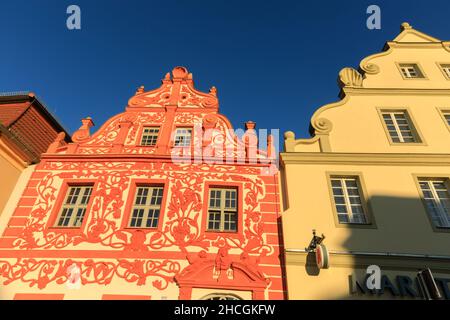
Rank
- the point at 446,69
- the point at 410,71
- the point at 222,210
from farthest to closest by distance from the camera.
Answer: the point at 410,71 < the point at 446,69 < the point at 222,210

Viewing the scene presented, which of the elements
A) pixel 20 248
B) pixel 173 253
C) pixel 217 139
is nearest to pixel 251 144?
pixel 217 139

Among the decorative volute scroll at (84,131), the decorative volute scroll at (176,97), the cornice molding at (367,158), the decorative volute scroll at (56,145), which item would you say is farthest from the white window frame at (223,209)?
the decorative volute scroll at (56,145)

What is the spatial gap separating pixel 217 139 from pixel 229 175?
1.83 m

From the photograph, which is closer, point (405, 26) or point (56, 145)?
point (56, 145)

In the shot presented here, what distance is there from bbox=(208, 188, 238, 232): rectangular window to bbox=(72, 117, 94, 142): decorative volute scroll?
5.68 meters

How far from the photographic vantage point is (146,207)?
9.80m

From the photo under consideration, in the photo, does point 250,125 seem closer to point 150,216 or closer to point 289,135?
point 289,135

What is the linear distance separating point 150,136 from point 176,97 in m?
2.41

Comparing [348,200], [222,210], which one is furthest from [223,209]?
[348,200]

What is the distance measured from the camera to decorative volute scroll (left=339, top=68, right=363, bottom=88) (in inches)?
499

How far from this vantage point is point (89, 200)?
9.89m

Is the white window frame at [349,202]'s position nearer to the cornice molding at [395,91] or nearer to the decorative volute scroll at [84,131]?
the cornice molding at [395,91]
